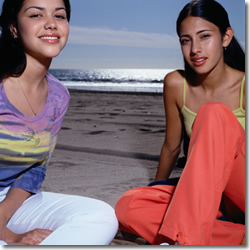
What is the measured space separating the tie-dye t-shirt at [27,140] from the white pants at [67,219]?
69 millimetres

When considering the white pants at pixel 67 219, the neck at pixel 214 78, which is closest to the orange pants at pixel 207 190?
the white pants at pixel 67 219

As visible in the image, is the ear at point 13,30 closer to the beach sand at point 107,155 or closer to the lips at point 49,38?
the lips at point 49,38

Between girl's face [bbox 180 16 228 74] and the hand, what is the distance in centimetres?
91

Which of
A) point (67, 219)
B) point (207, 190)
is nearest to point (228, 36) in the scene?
point (207, 190)

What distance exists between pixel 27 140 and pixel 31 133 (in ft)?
0.10

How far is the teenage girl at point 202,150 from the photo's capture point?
47.2 inches

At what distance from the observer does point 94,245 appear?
4.00 ft

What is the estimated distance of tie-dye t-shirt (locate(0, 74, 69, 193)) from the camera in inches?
53.0

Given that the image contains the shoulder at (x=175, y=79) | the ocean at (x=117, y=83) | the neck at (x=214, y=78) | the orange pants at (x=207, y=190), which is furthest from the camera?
the ocean at (x=117, y=83)

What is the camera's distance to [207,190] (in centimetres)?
119

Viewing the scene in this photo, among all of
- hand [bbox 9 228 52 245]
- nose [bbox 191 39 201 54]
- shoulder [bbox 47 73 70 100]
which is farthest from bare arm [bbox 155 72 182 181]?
hand [bbox 9 228 52 245]

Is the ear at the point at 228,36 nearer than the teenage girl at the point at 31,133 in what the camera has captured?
No

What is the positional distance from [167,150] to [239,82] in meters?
0.47

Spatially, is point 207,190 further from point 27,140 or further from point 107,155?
point 107,155
